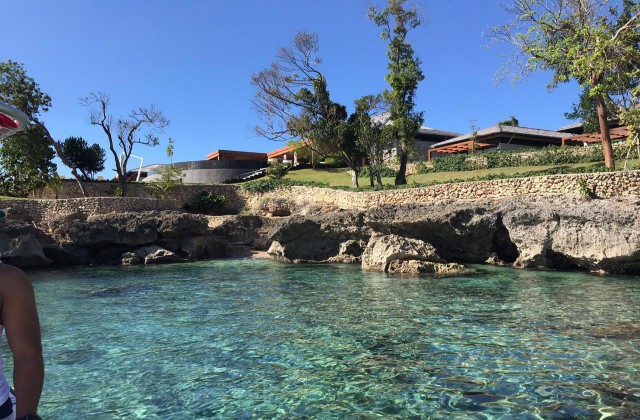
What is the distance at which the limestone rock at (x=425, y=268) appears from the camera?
16312 mm

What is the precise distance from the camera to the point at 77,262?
24359 millimetres

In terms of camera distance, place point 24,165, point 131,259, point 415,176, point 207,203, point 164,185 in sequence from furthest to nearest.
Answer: point 415,176, point 207,203, point 164,185, point 24,165, point 131,259

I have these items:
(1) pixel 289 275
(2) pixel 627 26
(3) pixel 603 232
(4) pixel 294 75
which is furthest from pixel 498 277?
(4) pixel 294 75

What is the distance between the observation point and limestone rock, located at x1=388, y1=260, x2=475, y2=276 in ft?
53.5

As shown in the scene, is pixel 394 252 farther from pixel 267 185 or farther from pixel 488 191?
pixel 267 185

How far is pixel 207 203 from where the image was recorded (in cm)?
3884

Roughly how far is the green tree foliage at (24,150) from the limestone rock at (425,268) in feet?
102

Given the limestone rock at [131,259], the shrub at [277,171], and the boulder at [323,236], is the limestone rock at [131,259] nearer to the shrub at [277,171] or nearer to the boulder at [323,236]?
the boulder at [323,236]

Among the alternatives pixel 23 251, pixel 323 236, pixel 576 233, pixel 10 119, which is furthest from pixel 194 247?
pixel 10 119

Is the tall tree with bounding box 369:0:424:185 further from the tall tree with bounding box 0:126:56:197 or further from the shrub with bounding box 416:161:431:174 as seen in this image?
the tall tree with bounding box 0:126:56:197

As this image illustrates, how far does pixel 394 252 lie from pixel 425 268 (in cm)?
147

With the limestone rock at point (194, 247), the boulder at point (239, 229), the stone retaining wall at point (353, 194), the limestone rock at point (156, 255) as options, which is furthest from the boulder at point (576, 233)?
the limestone rock at point (156, 255)

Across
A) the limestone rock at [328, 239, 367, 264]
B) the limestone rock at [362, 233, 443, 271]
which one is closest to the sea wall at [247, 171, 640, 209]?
the limestone rock at [328, 239, 367, 264]

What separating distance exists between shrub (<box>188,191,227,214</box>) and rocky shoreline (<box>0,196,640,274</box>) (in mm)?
10295
